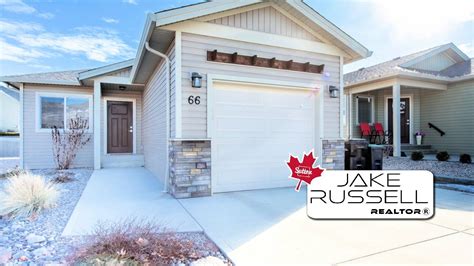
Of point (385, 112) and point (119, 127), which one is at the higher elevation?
point (385, 112)

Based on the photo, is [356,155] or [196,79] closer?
[196,79]

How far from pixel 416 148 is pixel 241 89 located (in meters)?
8.54

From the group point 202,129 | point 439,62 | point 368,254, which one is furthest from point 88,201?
point 439,62

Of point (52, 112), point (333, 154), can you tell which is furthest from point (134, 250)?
point (52, 112)

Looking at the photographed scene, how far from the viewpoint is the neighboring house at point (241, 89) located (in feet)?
15.1

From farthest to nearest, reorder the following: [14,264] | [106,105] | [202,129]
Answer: [106,105]
[202,129]
[14,264]

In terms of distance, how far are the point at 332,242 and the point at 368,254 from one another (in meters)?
0.35

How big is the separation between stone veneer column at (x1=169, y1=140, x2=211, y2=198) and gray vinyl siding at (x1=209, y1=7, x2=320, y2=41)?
221 cm

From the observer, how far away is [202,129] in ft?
15.6

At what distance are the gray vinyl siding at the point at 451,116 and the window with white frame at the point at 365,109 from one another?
1848mm

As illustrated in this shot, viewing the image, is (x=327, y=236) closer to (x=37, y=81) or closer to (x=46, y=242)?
(x=46, y=242)

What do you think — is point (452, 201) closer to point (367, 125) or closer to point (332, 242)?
point (332, 242)

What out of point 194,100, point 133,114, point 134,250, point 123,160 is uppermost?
point 133,114

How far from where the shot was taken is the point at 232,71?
496 cm
